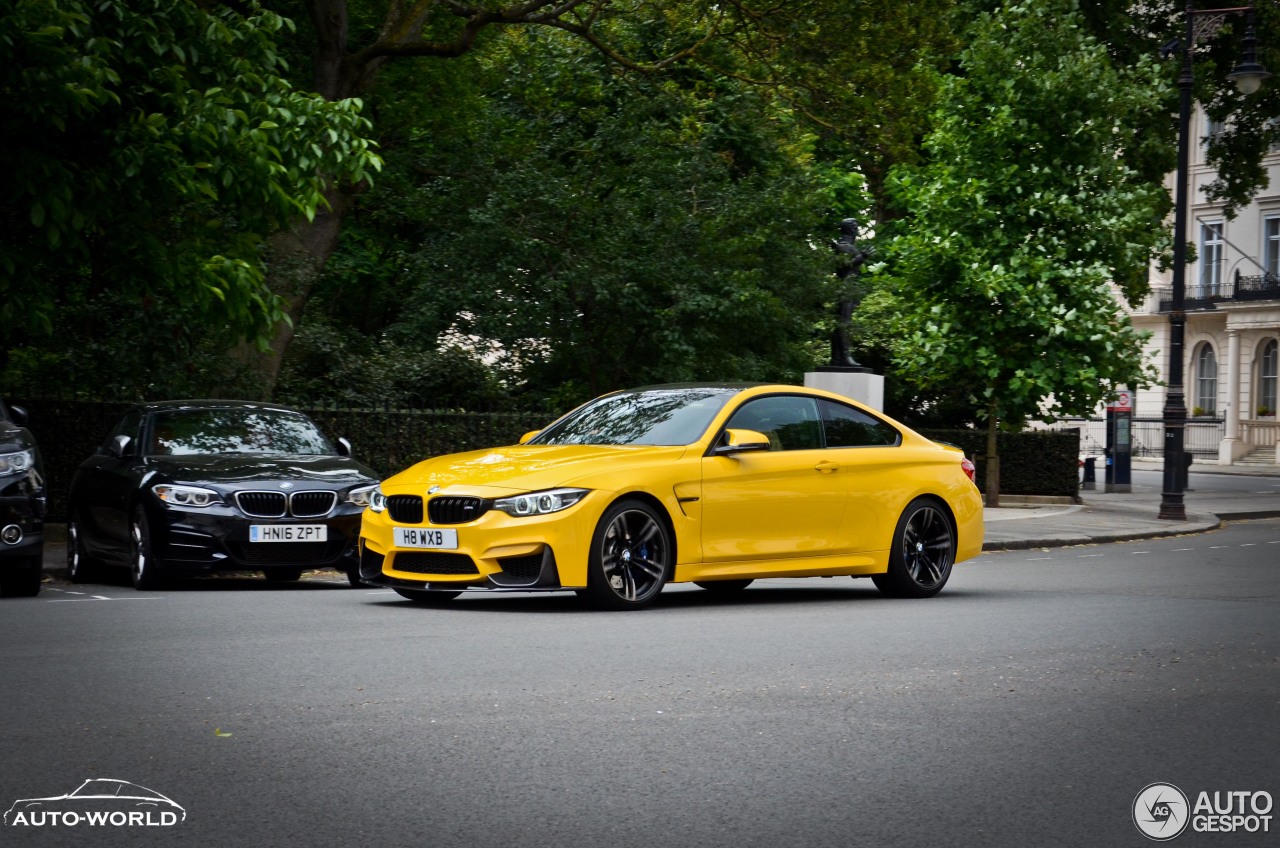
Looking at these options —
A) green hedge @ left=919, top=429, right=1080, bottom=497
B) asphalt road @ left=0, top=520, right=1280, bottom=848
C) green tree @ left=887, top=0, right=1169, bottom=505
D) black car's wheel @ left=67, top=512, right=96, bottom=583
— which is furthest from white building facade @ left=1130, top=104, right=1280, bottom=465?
asphalt road @ left=0, top=520, right=1280, bottom=848

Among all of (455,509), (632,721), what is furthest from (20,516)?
(632,721)

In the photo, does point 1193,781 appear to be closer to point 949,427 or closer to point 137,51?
point 137,51

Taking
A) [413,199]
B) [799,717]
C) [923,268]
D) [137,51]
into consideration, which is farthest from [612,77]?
[799,717]

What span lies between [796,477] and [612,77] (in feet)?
58.1

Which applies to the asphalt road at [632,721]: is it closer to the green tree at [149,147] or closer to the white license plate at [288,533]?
the white license plate at [288,533]

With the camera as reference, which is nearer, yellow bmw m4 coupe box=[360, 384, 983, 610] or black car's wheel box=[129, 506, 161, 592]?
yellow bmw m4 coupe box=[360, 384, 983, 610]

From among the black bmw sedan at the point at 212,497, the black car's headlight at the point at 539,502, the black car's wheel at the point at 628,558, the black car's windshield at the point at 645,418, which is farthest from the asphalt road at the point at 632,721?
the black bmw sedan at the point at 212,497

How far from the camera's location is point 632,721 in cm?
702

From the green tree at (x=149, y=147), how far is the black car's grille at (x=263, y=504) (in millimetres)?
3265

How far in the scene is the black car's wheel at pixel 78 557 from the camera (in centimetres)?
1466

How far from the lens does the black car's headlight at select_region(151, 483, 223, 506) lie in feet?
43.6

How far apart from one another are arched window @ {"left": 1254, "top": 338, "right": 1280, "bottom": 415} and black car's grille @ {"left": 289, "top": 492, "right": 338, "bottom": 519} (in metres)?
59.2

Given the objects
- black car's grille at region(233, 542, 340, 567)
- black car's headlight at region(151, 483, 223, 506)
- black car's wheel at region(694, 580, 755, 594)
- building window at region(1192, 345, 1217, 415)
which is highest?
building window at region(1192, 345, 1217, 415)

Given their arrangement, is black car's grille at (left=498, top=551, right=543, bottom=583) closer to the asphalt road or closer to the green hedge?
the asphalt road
